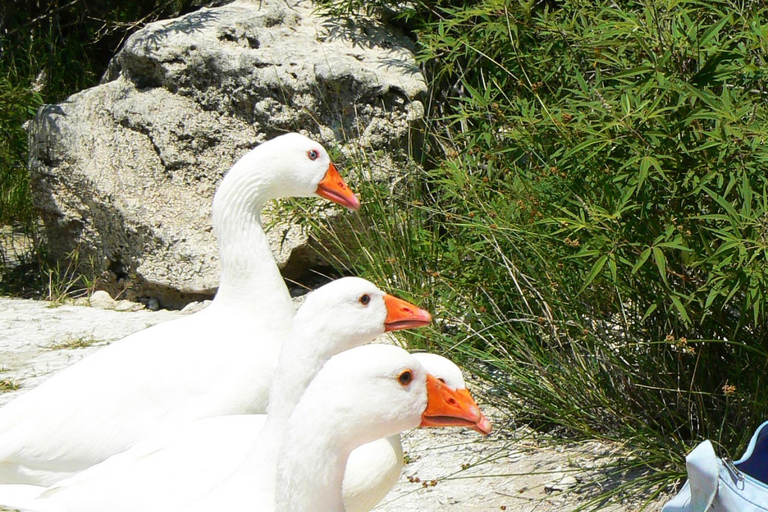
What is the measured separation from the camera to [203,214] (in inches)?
258

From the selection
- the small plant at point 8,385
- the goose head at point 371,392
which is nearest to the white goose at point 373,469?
the goose head at point 371,392

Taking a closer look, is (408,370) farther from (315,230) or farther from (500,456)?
(315,230)

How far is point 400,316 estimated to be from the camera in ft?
10.6

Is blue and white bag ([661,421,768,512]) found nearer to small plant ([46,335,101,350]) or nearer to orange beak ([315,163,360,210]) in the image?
orange beak ([315,163,360,210])

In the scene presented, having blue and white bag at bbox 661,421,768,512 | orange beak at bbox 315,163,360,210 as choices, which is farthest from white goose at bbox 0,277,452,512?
orange beak at bbox 315,163,360,210

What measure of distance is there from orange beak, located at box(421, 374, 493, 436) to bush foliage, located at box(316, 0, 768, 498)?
0.85m

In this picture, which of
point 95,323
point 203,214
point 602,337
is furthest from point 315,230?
point 602,337

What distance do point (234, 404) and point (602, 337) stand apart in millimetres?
1559

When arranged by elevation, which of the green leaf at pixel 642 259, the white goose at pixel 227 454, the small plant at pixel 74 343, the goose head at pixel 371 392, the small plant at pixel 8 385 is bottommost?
the small plant at pixel 74 343

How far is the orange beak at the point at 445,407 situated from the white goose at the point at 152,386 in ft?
3.51

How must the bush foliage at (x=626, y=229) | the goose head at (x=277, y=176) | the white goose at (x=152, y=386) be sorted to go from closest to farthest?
the bush foliage at (x=626, y=229), the white goose at (x=152, y=386), the goose head at (x=277, y=176)

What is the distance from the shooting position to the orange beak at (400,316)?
3.21 metres

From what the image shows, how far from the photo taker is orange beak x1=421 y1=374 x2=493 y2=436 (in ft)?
8.02

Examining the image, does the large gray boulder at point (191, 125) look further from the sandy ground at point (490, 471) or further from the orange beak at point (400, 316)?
the orange beak at point (400, 316)
